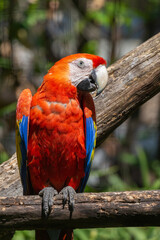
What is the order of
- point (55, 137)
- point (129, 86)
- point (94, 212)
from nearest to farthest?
point (94, 212) → point (55, 137) → point (129, 86)

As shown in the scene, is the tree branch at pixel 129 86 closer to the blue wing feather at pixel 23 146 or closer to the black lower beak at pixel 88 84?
the black lower beak at pixel 88 84

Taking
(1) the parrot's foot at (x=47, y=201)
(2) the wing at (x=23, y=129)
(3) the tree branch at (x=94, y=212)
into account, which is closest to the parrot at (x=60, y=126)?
(2) the wing at (x=23, y=129)

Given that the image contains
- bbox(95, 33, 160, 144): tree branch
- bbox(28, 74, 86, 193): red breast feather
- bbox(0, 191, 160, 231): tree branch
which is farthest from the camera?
bbox(95, 33, 160, 144): tree branch

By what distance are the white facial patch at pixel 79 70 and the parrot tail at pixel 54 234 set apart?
0.68 metres

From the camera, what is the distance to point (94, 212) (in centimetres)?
121

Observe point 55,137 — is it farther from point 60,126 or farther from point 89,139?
point 89,139

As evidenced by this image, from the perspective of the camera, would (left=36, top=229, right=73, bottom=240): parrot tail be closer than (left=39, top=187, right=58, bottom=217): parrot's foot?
No

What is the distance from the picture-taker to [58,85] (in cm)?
154

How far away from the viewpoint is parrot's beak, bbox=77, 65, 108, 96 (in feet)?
5.07

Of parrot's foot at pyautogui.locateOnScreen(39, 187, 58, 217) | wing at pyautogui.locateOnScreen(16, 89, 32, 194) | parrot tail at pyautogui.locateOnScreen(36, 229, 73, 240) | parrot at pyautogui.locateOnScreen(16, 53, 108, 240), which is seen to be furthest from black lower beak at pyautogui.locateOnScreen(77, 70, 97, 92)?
parrot tail at pyautogui.locateOnScreen(36, 229, 73, 240)

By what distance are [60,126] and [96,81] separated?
0.85ft

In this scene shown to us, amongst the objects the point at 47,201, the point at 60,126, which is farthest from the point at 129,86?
the point at 47,201

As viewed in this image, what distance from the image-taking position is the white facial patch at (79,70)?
60.9 inches

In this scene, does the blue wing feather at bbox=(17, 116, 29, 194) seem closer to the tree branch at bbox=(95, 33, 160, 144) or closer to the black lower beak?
the black lower beak
